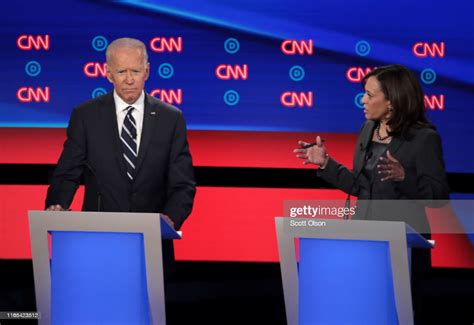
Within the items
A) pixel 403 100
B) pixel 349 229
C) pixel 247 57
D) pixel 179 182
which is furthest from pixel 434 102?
pixel 349 229

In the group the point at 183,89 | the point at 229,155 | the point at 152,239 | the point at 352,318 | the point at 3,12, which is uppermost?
the point at 3,12

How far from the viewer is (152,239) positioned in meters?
2.84

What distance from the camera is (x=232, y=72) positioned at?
5.21 meters

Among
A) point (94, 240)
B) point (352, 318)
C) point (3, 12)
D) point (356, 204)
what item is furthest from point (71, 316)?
point (3, 12)

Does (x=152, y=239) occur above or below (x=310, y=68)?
below

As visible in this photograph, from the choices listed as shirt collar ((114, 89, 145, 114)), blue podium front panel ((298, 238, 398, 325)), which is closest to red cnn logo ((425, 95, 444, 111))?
shirt collar ((114, 89, 145, 114))

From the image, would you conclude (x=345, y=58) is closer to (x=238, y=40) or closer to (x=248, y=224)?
(x=238, y=40)

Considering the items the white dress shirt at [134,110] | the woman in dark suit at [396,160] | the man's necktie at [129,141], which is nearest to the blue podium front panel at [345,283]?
the woman in dark suit at [396,160]

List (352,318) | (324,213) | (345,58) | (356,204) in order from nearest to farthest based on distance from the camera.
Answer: (352,318), (324,213), (356,204), (345,58)

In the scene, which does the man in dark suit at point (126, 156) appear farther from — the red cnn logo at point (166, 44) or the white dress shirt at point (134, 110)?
the red cnn logo at point (166, 44)

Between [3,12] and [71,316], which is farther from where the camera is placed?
[3,12]

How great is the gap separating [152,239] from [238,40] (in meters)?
2.56

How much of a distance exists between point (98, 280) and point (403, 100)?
5.07ft

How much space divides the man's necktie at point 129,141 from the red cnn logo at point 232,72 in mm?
1485
